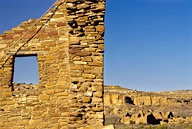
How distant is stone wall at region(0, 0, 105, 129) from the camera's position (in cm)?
654

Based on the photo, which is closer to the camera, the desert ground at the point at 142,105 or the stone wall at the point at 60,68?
the stone wall at the point at 60,68

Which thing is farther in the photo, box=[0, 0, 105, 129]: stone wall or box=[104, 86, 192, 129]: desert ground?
box=[104, 86, 192, 129]: desert ground

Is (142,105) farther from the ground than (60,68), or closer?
closer

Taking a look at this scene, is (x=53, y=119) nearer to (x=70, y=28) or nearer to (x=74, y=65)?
(x=74, y=65)

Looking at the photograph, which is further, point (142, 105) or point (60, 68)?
point (142, 105)

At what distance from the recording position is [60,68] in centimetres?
704

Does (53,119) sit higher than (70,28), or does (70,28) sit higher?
(70,28)

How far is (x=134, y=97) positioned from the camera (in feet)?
166

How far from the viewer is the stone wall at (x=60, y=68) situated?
654cm

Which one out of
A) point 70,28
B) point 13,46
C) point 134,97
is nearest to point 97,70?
point 70,28

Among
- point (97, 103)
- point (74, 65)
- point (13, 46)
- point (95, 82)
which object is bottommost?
point (97, 103)

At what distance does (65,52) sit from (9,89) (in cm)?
175

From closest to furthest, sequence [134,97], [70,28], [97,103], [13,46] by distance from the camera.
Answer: [97,103]
[70,28]
[13,46]
[134,97]

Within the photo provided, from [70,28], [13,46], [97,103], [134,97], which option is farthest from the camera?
[134,97]
